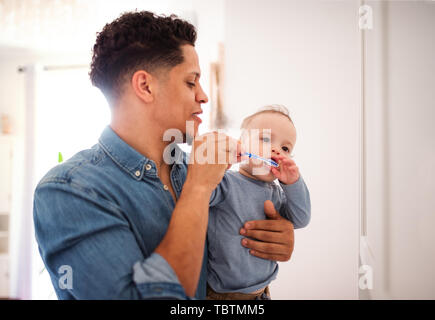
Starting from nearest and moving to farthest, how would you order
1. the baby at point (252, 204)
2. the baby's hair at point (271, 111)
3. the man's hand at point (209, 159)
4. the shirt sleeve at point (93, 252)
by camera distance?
1. the shirt sleeve at point (93, 252)
2. the man's hand at point (209, 159)
3. the baby at point (252, 204)
4. the baby's hair at point (271, 111)

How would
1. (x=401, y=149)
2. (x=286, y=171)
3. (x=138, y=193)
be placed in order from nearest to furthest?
(x=138, y=193) → (x=286, y=171) → (x=401, y=149)

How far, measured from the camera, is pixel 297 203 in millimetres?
778

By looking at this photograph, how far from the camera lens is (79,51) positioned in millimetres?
934

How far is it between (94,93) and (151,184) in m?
0.47

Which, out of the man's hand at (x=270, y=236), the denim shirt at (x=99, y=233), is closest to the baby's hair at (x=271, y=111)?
the man's hand at (x=270, y=236)

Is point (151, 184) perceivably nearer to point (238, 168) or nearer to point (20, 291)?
point (238, 168)

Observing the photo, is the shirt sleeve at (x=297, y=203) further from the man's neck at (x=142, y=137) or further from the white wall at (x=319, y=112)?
the man's neck at (x=142, y=137)

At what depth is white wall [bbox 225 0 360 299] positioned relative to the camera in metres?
0.90

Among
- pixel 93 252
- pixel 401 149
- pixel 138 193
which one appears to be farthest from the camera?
pixel 401 149

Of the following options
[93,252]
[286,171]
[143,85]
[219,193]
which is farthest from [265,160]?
[93,252]

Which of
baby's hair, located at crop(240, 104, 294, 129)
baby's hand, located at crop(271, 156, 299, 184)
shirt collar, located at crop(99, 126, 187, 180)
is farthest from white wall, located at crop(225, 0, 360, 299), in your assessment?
shirt collar, located at crop(99, 126, 187, 180)

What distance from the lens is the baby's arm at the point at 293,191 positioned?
0.75 meters

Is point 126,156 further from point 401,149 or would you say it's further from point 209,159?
point 401,149

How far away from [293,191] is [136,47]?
594 mm
